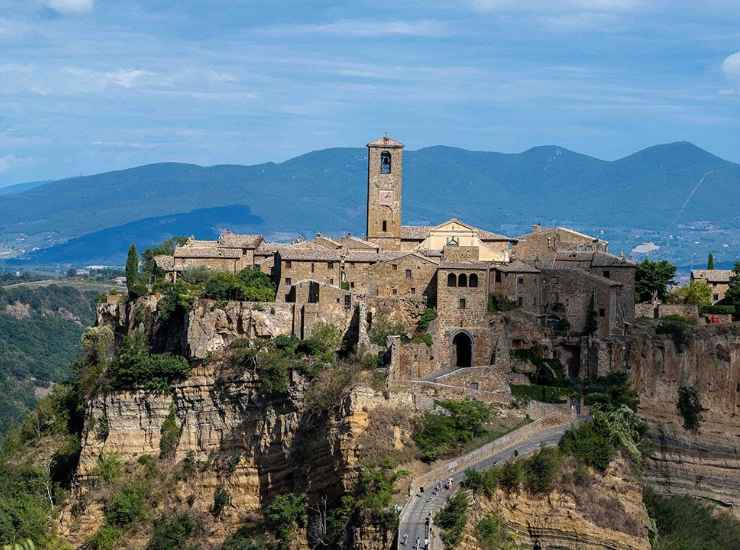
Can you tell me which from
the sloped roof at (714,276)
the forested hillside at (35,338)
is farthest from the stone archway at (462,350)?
the forested hillside at (35,338)

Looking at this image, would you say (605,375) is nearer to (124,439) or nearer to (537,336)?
(537,336)

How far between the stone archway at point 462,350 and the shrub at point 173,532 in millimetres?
13879

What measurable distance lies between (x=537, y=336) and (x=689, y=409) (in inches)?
363

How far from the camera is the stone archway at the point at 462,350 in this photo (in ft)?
218

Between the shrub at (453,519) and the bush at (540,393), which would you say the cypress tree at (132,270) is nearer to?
the bush at (540,393)

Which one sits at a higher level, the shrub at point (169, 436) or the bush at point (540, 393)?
the bush at point (540, 393)

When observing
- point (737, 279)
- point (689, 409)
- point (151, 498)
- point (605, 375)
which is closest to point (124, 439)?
point (151, 498)

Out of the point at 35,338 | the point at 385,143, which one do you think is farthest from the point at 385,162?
the point at 35,338

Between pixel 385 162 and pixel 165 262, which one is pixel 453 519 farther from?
pixel 385 162

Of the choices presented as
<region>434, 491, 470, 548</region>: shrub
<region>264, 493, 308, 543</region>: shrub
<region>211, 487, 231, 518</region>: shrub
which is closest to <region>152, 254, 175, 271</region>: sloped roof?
<region>211, 487, 231, 518</region>: shrub

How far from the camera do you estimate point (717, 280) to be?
83312 millimetres

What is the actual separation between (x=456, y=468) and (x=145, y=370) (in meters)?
18.3

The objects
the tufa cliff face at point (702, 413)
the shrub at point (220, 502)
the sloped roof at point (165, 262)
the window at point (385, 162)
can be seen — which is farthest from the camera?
the window at point (385, 162)

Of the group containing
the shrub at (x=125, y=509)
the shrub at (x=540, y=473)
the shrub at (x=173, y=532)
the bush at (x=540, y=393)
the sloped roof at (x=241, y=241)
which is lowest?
the shrub at (x=173, y=532)
